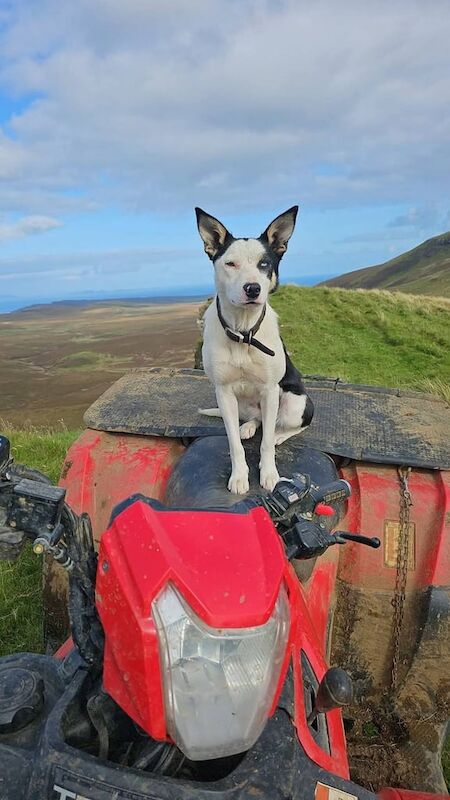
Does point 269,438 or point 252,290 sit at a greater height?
point 252,290

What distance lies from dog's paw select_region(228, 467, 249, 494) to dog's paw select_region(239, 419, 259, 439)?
63 cm

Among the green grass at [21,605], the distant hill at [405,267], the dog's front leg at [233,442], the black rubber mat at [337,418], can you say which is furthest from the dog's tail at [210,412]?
the distant hill at [405,267]

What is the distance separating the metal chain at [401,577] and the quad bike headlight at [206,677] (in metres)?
1.86

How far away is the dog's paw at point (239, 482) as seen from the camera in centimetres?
245

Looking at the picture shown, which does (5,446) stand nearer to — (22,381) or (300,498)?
(300,498)

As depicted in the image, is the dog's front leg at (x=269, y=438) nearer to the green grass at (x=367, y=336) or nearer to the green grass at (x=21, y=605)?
the green grass at (x=21, y=605)

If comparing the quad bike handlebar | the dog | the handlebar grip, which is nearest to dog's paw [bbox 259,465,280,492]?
the dog

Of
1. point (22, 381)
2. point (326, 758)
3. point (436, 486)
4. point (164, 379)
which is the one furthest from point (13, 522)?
point (22, 381)

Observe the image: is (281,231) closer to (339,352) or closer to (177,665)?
(177,665)

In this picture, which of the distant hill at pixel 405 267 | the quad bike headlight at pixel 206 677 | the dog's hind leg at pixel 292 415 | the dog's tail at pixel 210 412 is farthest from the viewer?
the distant hill at pixel 405 267

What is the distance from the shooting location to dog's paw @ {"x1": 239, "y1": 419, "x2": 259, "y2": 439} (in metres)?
3.30

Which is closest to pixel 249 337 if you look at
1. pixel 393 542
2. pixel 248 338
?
pixel 248 338

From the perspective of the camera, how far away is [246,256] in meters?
2.87

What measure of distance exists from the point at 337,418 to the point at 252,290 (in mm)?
1024
